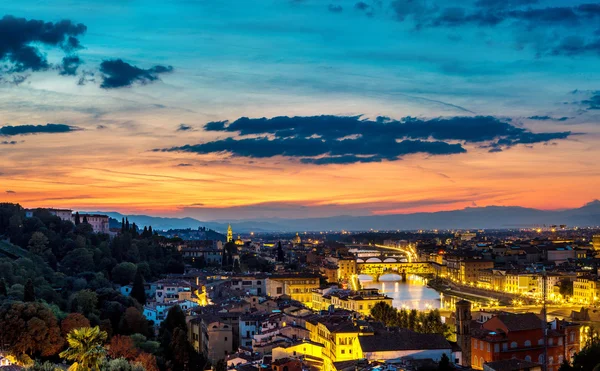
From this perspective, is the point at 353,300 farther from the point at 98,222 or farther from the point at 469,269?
the point at 469,269

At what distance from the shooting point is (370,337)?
11.8 m

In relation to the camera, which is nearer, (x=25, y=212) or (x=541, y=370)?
(x=541, y=370)

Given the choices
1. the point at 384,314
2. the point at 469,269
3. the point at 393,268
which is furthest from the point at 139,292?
the point at 393,268

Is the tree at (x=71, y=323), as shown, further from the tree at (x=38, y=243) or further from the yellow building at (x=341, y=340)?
the tree at (x=38, y=243)

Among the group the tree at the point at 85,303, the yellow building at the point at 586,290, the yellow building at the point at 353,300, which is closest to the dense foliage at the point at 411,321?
the yellow building at the point at 353,300

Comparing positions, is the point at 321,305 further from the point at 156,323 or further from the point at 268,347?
the point at 268,347

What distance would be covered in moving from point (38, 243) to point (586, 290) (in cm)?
1977

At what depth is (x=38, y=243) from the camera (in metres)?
25.2

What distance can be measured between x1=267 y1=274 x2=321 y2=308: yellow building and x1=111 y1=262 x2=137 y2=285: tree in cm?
437

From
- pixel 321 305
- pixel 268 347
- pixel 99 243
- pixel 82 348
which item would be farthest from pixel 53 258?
pixel 82 348

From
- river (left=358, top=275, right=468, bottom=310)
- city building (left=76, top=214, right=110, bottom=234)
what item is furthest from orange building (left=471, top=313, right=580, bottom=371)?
city building (left=76, top=214, right=110, bottom=234)

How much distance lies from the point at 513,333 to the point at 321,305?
10.6 meters

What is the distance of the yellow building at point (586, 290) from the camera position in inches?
1097

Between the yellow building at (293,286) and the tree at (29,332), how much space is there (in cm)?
1133
